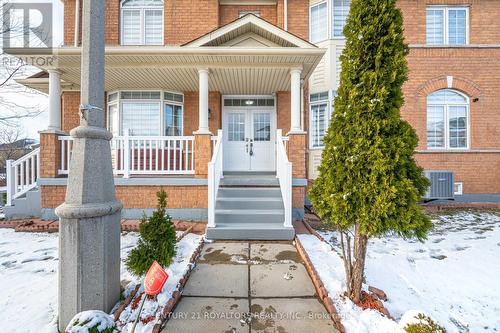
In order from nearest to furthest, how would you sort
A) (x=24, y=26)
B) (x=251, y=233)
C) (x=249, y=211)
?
(x=251, y=233)
(x=249, y=211)
(x=24, y=26)

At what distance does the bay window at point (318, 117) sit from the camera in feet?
26.8

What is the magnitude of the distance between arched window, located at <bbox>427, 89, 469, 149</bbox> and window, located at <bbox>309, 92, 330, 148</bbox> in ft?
11.8

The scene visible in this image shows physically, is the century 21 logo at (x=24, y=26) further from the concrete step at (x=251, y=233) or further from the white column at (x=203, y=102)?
the concrete step at (x=251, y=233)

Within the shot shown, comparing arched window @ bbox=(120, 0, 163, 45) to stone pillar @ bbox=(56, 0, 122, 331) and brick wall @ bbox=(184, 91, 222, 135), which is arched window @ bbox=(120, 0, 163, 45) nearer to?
brick wall @ bbox=(184, 91, 222, 135)

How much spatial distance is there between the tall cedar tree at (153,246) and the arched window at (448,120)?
905cm

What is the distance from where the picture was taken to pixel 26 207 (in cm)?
593

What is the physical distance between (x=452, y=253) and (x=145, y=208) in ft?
20.5

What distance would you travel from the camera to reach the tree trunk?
2.62 metres

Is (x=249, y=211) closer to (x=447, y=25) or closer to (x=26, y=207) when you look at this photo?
(x=26, y=207)

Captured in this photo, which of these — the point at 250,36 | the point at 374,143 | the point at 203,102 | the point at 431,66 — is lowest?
the point at 374,143

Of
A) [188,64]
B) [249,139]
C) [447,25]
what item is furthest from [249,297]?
[447,25]

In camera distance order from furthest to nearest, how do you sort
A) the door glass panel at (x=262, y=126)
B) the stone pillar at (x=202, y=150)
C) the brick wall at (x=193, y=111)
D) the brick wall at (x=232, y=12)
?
1. the brick wall at (x=232, y=12)
2. the door glass panel at (x=262, y=126)
3. the brick wall at (x=193, y=111)
4. the stone pillar at (x=202, y=150)

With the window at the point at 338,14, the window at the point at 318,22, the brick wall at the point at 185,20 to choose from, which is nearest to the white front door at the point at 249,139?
the brick wall at the point at 185,20

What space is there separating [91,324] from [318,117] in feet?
26.2
